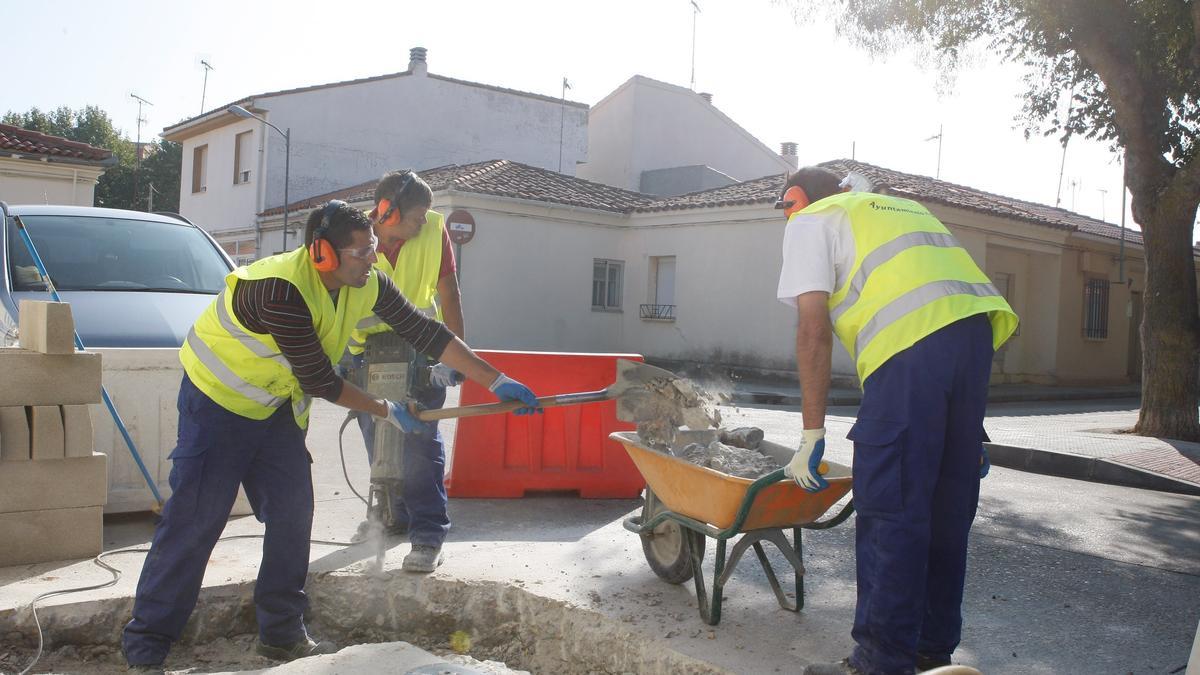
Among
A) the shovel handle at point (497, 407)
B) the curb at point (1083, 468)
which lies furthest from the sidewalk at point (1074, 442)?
the shovel handle at point (497, 407)

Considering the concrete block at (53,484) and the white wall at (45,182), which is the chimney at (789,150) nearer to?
the white wall at (45,182)

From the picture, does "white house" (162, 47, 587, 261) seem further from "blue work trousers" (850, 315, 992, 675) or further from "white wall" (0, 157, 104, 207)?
"blue work trousers" (850, 315, 992, 675)

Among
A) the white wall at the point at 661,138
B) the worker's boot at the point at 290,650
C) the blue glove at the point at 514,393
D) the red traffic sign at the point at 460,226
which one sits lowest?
the worker's boot at the point at 290,650

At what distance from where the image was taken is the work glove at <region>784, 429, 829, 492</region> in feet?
10.6

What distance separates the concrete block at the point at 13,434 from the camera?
4.26 metres

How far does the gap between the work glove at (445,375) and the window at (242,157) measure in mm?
24419

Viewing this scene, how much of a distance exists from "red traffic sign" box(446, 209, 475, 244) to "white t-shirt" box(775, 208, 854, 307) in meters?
15.0

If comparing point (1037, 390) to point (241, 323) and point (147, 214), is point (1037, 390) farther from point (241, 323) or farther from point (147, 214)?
point (241, 323)

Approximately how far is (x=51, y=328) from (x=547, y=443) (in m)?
3.02

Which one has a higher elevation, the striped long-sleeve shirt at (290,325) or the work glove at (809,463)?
the striped long-sleeve shirt at (290,325)

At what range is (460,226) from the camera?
1802 cm

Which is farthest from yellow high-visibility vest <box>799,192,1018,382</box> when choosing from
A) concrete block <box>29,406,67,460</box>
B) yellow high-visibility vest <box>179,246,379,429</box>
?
concrete block <box>29,406,67,460</box>

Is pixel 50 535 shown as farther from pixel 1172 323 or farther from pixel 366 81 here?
pixel 366 81

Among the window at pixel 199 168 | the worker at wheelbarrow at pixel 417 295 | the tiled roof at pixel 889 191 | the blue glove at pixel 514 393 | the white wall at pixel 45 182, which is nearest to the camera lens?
the blue glove at pixel 514 393
